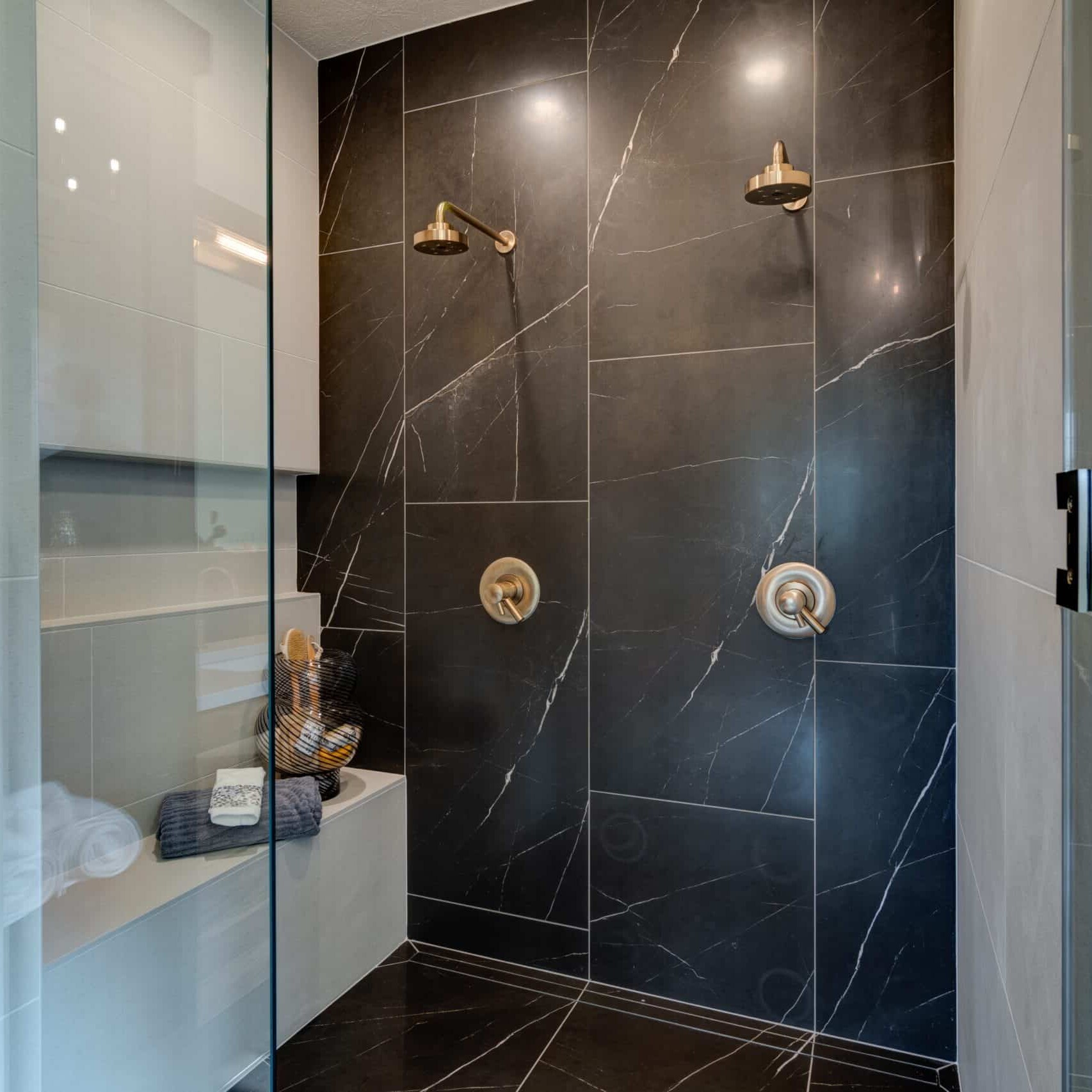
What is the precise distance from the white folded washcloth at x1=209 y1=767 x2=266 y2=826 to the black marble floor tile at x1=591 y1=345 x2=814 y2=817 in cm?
113

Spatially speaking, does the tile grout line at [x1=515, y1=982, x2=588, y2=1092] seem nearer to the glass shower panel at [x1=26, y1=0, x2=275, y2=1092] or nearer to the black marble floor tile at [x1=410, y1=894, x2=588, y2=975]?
the black marble floor tile at [x1=410, y1=894, x2=588, y2=975]

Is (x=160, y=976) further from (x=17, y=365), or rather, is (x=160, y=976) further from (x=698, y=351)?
(x=698, y=351)

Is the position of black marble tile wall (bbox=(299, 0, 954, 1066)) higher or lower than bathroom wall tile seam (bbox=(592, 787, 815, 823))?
higher

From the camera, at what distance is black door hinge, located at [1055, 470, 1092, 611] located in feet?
1.65

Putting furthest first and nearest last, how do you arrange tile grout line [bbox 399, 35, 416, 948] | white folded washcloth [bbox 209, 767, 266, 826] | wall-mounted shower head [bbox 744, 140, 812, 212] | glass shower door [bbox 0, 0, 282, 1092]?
tile grout line [bbox 399, 35, 416, 948] < wall-mounted shower head [bbox 744, 140, 812, 212] < white folded washcloth [bbox 209, 767, 266, 826] < glass shower door [bbox 0, 0, 282, 1092]

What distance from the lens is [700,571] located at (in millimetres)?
1703

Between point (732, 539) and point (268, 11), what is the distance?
4.01 feet

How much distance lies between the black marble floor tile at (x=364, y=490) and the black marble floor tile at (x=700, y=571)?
1.76ft

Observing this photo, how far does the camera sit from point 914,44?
153 centimetres

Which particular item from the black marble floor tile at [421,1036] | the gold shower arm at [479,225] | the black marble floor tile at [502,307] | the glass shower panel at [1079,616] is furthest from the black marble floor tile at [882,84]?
the black marble floor tile at [421,1036]

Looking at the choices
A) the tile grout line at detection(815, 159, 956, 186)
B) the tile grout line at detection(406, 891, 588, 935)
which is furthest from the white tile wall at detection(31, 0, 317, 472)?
the tile grout line at detection(406, 891, 588, 935)

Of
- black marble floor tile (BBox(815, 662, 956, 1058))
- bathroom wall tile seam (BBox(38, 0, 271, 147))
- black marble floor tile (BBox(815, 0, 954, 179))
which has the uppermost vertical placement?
black marble floor tile (BBox(815, 0, 954, 179))

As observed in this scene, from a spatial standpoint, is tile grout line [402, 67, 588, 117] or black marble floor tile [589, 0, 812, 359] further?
tile grout line [402, 67, 588, 117]

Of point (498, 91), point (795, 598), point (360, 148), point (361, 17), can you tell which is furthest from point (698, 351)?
point (361, 17)
